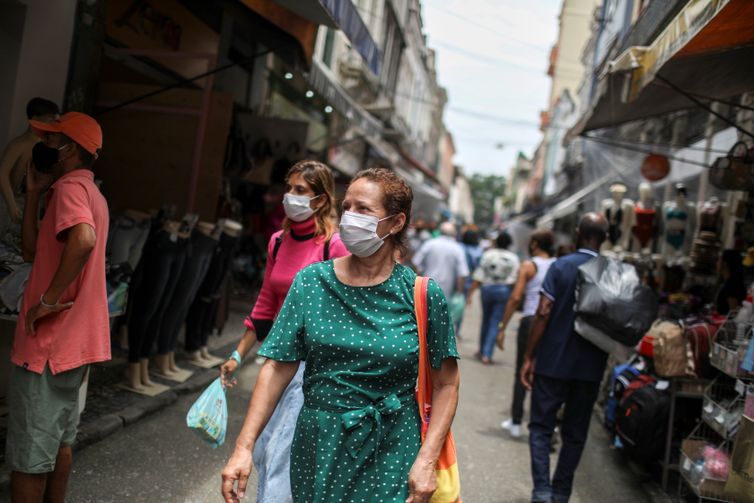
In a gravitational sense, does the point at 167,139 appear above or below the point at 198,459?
above

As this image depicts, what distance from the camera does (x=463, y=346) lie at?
11.5 metres

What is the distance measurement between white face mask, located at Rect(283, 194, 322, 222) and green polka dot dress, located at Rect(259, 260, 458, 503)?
998mm

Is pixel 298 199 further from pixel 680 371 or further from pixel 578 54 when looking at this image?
pixel 578 54

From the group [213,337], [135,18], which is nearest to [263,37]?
[135,18]

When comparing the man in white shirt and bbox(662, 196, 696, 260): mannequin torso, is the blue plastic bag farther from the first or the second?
bbox(662, 196, 696, 260): mannequin torso

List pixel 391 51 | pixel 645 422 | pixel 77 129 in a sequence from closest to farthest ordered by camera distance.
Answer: pixel 77 129
pixel 645 422
pixel 391 51

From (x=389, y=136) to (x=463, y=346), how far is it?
1435cm

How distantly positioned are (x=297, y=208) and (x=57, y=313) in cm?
117

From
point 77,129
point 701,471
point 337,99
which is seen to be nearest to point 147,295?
point 77,129

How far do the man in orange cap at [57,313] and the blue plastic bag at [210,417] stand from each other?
0.88 meters

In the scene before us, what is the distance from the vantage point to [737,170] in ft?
18.7

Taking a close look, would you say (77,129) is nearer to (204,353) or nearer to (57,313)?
(57,313)

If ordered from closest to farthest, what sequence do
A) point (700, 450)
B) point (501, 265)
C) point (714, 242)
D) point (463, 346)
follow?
1. point (700, 450)
2. point (714, 242)
3. point (501, 265)
4. point (463, 346)

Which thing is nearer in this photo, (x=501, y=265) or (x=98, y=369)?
(x=98, y=369)
